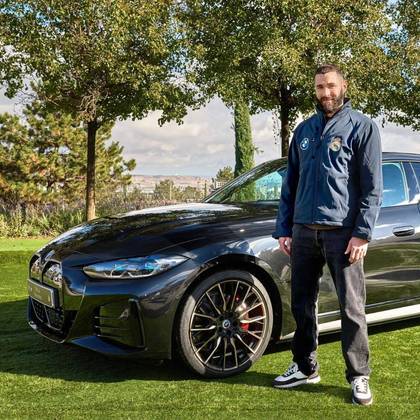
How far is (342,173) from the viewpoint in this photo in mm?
3408

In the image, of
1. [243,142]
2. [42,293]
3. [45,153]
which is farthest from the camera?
[45,153]

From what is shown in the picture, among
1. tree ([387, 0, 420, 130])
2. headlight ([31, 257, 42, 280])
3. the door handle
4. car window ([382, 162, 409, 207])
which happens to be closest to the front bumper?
headlight ([31, 257, 42, 280])

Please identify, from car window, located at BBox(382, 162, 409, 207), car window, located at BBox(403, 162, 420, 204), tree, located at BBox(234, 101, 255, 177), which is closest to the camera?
car window, located at BBox(382, 162, 409, 207)

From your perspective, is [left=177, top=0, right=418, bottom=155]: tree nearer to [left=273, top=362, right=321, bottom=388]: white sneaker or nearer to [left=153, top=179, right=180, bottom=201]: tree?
[left=153, top=179, right=180, bottom=201]: tree

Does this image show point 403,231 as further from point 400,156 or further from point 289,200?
point 289,200

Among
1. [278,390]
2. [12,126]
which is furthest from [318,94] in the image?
[12,126]

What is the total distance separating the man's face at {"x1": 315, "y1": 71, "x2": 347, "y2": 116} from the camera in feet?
11.4

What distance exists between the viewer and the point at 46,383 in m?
3.94

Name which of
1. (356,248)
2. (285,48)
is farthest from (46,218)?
(356,248)

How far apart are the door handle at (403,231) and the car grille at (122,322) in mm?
2013

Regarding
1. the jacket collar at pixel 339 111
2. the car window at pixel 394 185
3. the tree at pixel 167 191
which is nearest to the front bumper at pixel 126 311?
the jacket collar at pixel 339 111

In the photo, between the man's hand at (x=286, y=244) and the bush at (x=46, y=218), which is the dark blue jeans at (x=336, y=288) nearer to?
the man's hand at (x=286, y=244)

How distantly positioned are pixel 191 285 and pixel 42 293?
43.7 inches

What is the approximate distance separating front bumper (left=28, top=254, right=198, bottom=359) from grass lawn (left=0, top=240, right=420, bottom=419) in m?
0.28
